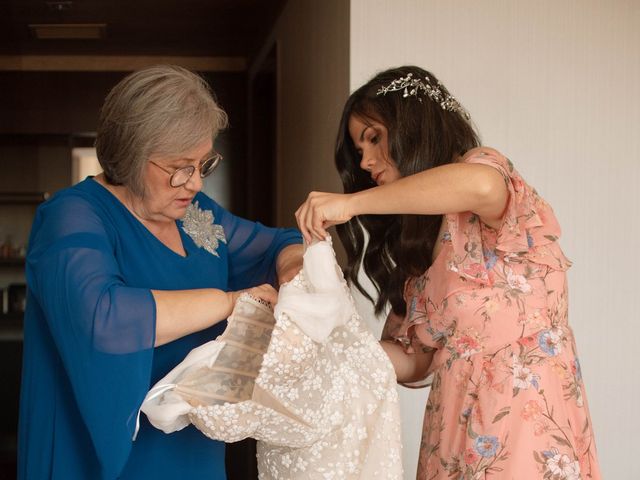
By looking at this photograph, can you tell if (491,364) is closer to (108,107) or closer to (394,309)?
(394,309)

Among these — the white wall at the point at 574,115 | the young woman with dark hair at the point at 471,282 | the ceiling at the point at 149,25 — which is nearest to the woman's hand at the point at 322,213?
the young woman with dark hair at the point at 471,282

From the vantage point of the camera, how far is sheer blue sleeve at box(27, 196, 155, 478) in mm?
1257

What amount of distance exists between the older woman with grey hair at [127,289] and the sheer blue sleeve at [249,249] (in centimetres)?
5

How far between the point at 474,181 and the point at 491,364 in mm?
354

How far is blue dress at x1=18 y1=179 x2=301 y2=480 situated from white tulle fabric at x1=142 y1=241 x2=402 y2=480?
86 mm

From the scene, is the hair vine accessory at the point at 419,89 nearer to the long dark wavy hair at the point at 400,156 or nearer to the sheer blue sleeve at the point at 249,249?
the long dark wavy hair at the point at 400,156

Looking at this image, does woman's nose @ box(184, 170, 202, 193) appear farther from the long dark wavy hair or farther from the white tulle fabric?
the long dark wavy hair

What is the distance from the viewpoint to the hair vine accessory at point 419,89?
1.63 m

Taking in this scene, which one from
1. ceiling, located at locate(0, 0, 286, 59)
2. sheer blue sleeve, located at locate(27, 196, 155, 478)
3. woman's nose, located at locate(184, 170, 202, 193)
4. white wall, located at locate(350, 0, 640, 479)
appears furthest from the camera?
ceiling, located at locate(0, 0, 286, 59)

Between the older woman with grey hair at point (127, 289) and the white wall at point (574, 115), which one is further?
the white wall at point (574, 115)

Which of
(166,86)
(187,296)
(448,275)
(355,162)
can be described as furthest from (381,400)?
(166,86)

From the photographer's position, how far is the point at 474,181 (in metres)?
1.39

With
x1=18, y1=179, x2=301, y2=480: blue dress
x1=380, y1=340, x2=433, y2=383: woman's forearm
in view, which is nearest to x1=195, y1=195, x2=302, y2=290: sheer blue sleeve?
x1=18, y1=179, x2=301, y2=480: blue dress

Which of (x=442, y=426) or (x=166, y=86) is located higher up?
(x=166, y=86)
